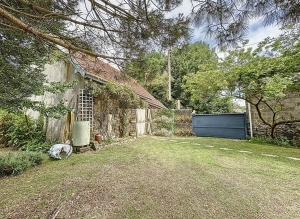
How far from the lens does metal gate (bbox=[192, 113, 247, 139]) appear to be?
8258mm

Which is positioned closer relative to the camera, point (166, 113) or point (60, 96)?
point (60, 96)

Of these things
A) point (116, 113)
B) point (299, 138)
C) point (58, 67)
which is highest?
point (58, 67)

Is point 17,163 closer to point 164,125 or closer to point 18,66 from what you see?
point 18,66

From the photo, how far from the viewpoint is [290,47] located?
5.69 m

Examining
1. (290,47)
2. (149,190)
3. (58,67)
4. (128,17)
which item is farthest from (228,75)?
(58,67)

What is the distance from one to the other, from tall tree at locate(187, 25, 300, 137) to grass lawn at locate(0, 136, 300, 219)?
2.98 meters

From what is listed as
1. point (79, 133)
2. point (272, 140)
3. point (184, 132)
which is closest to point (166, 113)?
point (184, 132)

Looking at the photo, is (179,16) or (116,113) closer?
(179,16)

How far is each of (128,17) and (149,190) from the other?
337 cm

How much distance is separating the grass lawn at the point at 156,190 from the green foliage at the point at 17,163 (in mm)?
186

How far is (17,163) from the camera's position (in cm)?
364

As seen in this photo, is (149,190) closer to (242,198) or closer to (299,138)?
(242,198)

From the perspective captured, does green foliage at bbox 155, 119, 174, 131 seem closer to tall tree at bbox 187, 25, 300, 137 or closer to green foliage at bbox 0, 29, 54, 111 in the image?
tall tree at bbox 187, 25, 300, 137

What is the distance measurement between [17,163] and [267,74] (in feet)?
30.3
